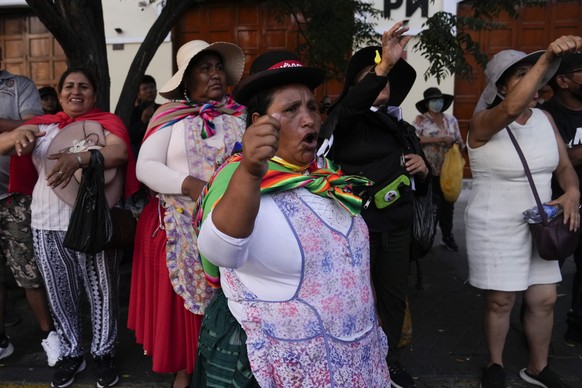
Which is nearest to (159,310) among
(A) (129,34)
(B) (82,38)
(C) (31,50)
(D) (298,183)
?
(D) (298,183)

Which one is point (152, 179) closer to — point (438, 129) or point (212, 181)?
point (212, 181)

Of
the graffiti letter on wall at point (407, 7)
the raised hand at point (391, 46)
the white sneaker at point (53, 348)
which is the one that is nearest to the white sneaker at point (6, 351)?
the white sneaker at point (53, 348)

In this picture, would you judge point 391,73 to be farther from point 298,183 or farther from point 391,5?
point 391,5

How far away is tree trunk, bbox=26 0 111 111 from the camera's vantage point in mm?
4430

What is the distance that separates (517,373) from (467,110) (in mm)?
7592

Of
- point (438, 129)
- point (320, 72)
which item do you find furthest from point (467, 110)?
point (320, 72)

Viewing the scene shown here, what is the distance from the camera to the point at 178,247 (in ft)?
9.91

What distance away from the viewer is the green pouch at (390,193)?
119 inches

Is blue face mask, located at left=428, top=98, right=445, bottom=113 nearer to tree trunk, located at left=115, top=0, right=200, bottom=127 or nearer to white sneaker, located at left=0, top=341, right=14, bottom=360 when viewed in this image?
tree trunk, located at left=115, top=0, right=200, bottom=127

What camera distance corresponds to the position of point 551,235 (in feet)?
9.98

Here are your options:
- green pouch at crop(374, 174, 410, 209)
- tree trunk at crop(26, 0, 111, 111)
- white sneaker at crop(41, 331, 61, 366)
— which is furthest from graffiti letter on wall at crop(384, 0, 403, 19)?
white sneaker at crop(41, 331, 61, 366)

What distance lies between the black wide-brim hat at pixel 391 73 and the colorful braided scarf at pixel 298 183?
1.30 meters

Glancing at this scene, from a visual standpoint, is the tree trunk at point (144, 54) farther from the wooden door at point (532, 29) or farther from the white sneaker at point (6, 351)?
the wooden door at point (532, 29)

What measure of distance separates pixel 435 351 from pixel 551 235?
1.34 m
